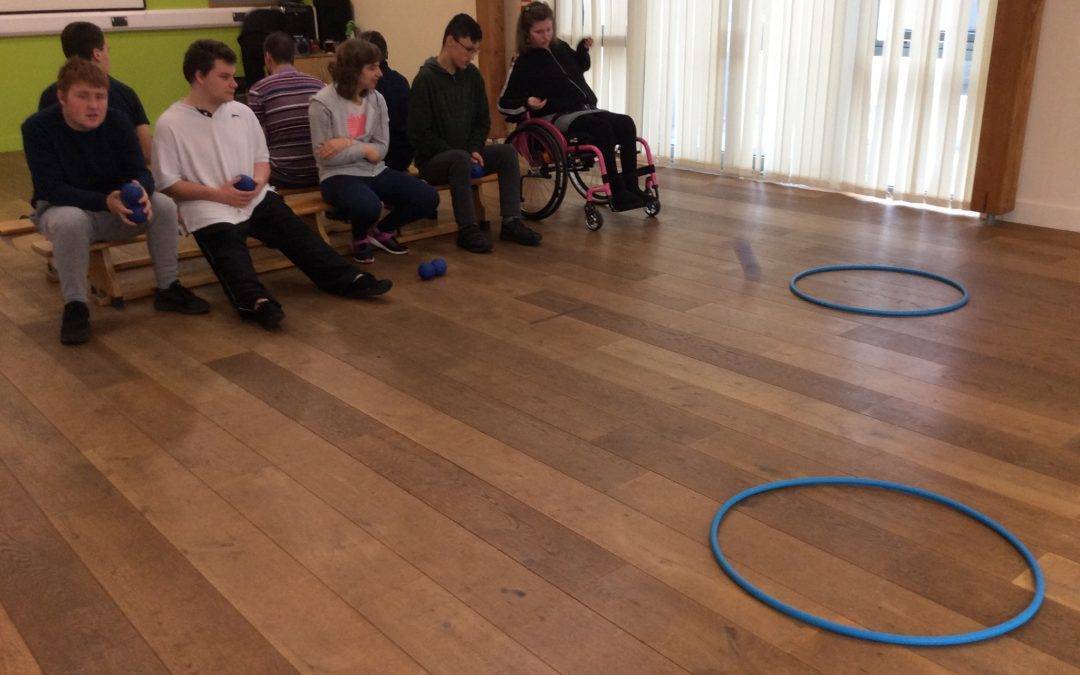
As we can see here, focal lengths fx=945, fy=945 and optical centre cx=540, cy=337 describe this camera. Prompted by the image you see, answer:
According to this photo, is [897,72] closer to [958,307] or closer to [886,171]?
[886,171]

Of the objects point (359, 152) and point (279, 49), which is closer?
point (359, 152)

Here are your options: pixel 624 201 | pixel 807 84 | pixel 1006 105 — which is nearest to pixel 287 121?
pixel 624 201

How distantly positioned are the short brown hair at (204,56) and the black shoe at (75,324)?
952 millimetres

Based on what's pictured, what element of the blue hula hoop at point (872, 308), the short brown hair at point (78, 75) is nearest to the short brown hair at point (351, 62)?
the short brown hair at point (78, 75)

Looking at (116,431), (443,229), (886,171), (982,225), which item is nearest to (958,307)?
(982,225)

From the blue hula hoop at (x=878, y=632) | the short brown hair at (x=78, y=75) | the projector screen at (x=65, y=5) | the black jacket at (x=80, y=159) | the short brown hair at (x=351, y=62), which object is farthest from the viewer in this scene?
the projector screen at (x=65, y=5)

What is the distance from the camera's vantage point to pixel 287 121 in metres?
4.39

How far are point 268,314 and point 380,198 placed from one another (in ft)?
3.43

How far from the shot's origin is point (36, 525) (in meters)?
2.28

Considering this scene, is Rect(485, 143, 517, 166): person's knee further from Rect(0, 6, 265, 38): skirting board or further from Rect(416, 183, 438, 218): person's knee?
Rect(0, 6, 265, 38): skirting board

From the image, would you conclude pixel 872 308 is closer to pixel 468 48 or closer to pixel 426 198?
pixel 426 198

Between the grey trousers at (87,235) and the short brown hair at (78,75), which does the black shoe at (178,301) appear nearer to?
the grey trousers at (87,235)

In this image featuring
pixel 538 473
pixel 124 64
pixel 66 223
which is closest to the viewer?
pixel 538 473

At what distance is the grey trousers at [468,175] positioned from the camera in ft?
14.9
